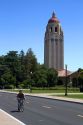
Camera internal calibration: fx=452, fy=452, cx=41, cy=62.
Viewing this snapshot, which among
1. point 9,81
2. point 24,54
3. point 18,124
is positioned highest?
point 24,54

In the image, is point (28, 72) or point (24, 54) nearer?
point (28, 72)

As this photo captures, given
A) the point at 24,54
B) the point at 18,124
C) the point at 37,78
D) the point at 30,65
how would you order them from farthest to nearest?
1. the point at 24,54
2. the point at 30,65
3. the point at 37,78
4. the point at 18,124

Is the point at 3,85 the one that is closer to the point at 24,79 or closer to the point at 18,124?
the point at 24,79

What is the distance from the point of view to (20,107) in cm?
3094

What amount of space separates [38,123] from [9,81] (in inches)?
5061

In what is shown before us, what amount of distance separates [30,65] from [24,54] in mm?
15410

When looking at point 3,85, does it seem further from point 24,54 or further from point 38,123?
point 38,123

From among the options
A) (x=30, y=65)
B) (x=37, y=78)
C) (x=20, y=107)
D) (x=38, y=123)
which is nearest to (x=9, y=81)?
(x=37, y=78)

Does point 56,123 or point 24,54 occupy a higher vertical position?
point 24,54

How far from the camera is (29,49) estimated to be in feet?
622

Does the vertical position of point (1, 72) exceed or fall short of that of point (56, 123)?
it exceeds it

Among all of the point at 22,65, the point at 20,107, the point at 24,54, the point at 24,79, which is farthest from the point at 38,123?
the point at 24,54

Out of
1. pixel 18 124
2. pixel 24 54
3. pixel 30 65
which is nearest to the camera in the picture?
pixel 18 124

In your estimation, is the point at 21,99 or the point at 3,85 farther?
the point at 3,85
